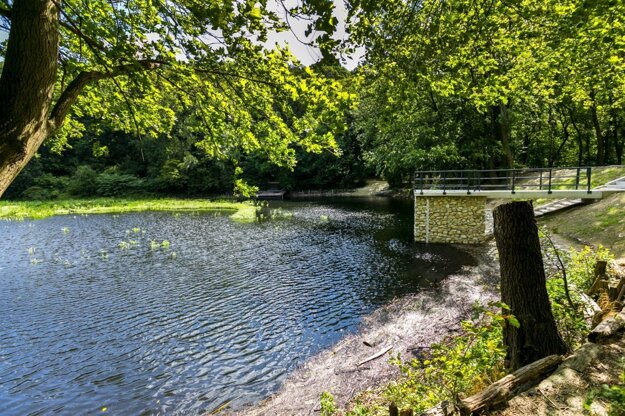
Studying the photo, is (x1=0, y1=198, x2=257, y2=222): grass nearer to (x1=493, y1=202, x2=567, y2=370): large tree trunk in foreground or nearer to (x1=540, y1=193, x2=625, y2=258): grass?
(x1=540, y1=193, x2=625, y2=258): grass

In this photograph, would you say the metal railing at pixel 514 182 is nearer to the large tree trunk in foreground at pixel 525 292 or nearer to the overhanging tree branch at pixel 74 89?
the large tree trunk in foreground at pixel 525 292

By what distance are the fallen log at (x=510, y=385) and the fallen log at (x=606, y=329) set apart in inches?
31.8

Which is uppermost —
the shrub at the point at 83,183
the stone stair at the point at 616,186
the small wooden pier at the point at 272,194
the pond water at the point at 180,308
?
the shrub at the point at 83,183

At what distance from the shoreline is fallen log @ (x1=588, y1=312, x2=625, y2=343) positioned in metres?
3.37

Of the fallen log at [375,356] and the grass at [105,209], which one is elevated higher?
the grass at [105,209]

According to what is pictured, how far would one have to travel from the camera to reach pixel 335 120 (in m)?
4.14

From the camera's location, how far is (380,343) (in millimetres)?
8008

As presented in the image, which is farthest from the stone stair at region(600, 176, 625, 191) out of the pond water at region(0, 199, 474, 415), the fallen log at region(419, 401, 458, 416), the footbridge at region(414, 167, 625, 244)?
the fallen log at region(419, 401, 458, 416)

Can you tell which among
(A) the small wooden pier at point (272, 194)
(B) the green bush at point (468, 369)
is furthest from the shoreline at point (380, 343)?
(A) the small wooden pier at point (272, 194)

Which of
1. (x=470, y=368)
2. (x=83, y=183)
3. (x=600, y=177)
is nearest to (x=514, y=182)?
(x=600, y=177)

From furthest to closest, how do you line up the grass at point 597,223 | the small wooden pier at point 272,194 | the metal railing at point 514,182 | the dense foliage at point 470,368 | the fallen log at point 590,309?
the small wooden pier at point 272,194 → the metal railing at point 514,182 → the grass at point 597,223 → the fallen log at point 590,309 → the dense foliage at point 470,368

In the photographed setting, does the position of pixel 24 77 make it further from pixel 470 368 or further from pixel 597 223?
pixel 597 223

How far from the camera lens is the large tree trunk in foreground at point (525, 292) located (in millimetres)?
3873

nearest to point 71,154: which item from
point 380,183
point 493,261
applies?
point 380,183
